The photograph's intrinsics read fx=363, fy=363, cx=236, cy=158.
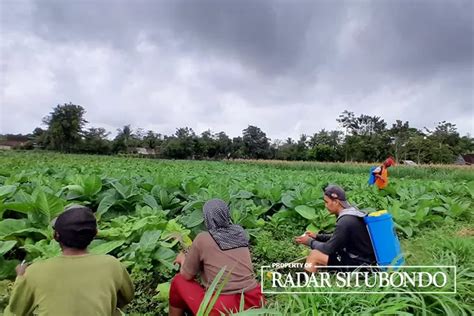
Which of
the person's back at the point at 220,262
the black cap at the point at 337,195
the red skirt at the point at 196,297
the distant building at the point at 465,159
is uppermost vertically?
the distant building at the point at 465,159

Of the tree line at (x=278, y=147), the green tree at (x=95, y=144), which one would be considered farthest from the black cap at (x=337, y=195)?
the green tree at (x=95, y=144)

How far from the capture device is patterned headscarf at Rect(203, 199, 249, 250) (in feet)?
8.06

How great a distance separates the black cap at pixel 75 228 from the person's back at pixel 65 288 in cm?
8

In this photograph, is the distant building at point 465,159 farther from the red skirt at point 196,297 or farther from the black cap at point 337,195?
the red skirt at point 196,297

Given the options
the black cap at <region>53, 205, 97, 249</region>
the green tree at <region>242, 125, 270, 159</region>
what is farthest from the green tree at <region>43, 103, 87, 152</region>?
the black cap at <region>53, 205, 97, 249</region>

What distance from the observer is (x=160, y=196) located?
4520mm

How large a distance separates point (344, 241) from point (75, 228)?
2311 mm

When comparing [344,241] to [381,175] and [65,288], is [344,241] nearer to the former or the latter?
[65,288]

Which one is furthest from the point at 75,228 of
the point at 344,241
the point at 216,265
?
the point at 344,241

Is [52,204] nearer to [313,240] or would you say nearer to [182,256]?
[182,256]

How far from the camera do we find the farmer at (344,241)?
3197 millimetres

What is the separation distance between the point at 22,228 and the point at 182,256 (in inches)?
60.4

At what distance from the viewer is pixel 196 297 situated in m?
2.46

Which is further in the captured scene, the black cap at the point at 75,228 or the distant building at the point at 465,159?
the distant building at the point at 465,159
